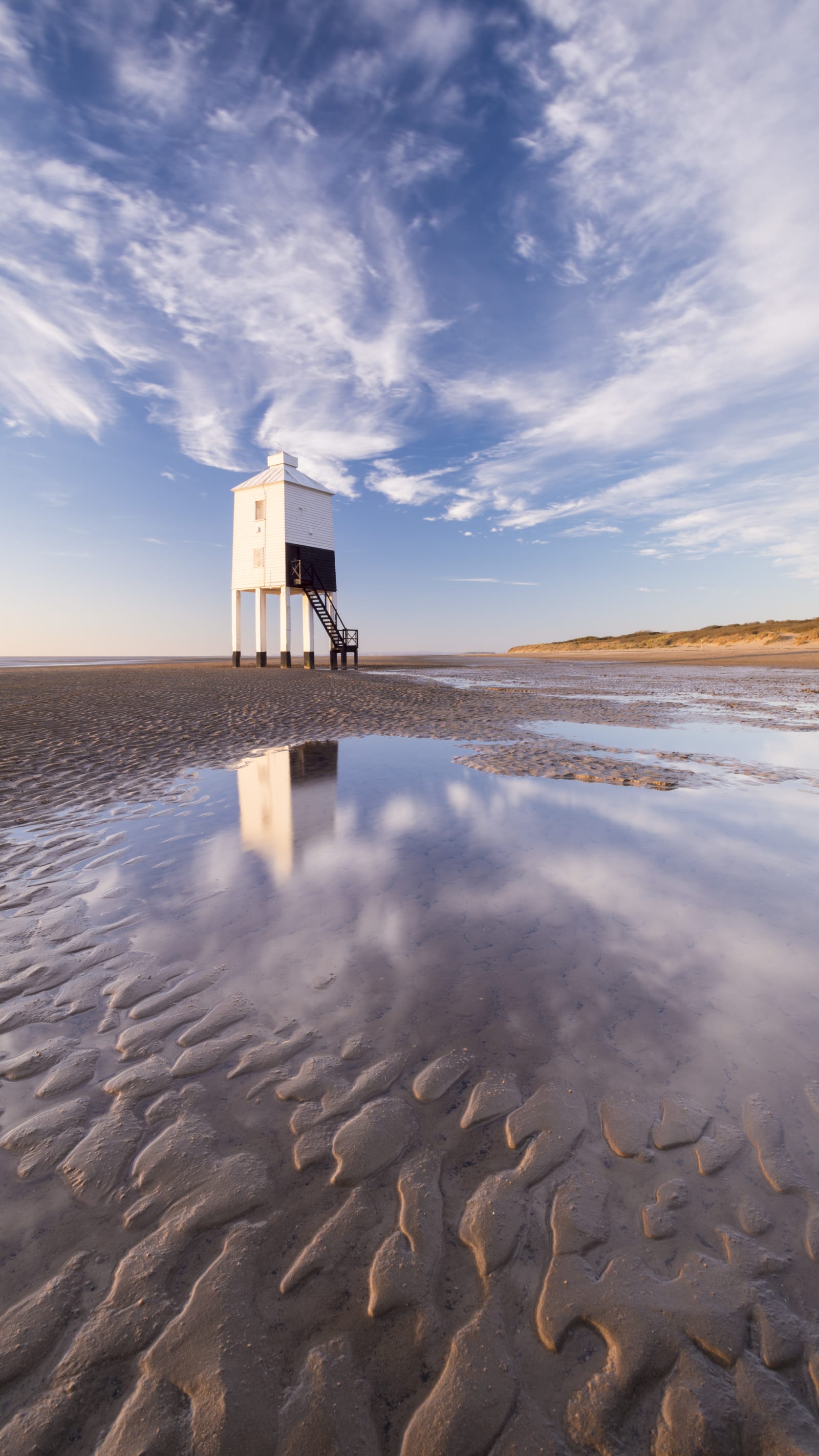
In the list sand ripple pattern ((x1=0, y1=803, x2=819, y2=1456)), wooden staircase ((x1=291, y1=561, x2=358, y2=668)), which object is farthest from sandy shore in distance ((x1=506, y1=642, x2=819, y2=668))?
sand ripple pattern ((x1=0, y1=803, x2=819, y2=1456))

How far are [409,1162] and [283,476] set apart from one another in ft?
108

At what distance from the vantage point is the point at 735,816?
7.25 meters

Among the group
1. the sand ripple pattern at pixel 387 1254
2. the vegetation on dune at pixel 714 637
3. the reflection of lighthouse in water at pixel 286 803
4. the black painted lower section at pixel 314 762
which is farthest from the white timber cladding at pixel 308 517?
the vegetation on dune at pixel 714 637

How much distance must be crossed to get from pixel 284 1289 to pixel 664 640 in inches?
3256

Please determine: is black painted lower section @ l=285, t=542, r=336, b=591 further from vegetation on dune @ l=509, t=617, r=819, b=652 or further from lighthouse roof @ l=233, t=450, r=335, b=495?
vegetation on dune @ l=509, t=617, r=819, b=652

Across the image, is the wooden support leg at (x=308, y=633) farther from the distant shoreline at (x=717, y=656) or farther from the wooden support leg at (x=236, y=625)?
the distant shoreline at (x=717, y=656)

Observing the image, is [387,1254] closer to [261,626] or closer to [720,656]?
[261,626]

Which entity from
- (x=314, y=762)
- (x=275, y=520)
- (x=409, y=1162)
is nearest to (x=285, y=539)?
(x=275, y=520)

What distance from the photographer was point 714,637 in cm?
6788

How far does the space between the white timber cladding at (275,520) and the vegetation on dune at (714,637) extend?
45535mm

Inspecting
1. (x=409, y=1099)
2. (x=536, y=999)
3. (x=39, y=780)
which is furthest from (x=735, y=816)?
(x=39, y=780)

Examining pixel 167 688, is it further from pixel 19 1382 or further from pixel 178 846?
pixel 19 1382

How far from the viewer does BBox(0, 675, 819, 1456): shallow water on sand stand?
1.62m

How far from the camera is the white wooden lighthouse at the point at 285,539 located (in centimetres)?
3123
